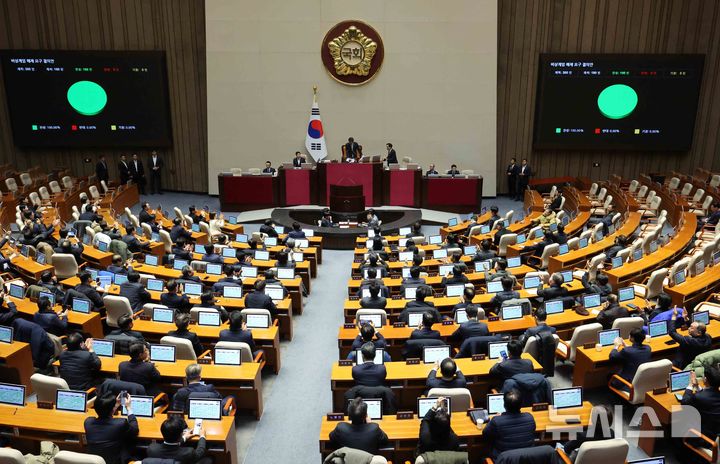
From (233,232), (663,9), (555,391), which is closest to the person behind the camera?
(555,391)

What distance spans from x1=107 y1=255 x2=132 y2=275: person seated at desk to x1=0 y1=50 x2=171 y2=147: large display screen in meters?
10.6

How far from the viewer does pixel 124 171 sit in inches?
805

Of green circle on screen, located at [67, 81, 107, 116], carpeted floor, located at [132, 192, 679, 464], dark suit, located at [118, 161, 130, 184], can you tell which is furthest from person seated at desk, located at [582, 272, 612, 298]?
green circle on screen, located at [67, 81, 107, 116]

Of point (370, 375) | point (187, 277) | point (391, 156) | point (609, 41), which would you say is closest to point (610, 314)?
point (370, 375)

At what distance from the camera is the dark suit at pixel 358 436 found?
5.29m

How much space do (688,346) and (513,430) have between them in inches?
125

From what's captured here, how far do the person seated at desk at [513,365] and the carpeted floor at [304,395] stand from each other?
144 cm

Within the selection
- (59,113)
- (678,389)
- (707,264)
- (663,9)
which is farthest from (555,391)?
(59,113)

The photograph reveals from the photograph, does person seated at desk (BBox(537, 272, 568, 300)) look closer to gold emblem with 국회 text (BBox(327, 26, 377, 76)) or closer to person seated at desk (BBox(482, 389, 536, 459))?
person seated at desk (BBox(482, 389, 536, 459))

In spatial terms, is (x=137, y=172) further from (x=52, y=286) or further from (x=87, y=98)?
(x=52, y=286)

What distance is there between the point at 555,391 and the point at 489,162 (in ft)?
49.6

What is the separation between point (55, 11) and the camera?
66.3 feet

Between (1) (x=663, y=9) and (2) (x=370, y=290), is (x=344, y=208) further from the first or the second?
(1) (x=663, y=9)

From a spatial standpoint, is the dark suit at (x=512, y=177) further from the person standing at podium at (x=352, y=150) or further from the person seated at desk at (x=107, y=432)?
the person seated at desk at (x=107, y=432)
